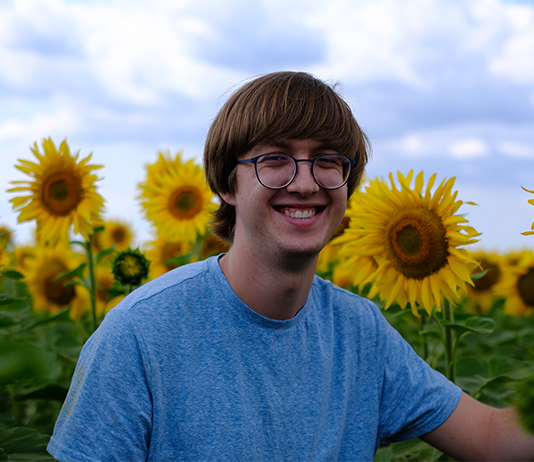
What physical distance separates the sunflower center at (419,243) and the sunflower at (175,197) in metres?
1.73

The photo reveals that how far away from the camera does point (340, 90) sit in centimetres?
242

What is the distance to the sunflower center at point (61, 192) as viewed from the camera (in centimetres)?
336

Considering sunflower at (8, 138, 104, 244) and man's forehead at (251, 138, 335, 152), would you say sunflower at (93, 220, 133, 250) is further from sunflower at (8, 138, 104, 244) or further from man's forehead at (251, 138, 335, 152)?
man's forehead at (251, 138, 335, 152)

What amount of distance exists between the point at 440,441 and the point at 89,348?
1.37m

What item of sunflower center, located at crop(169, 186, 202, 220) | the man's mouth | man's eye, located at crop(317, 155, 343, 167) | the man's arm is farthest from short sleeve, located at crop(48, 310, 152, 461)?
sunflower center, located at crop(169, 186, 202, 220)

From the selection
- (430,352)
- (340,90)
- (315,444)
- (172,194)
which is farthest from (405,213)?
(172,194)

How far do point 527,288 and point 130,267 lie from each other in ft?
10.5

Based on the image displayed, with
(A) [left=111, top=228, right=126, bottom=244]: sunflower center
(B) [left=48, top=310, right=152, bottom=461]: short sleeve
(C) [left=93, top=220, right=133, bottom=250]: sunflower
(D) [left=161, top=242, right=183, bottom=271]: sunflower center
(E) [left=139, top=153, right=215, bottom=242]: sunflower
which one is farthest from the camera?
(A) [left=111, top=228, right=126, bottom=244]: sunflower center

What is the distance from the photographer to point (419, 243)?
2.54m

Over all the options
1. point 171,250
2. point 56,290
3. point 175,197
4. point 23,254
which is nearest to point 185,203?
point 175,197

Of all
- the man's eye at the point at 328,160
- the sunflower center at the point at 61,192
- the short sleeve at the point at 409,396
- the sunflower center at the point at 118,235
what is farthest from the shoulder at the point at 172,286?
the sunflower center at the point at 118,235

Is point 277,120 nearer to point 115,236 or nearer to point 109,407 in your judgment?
point 109,407

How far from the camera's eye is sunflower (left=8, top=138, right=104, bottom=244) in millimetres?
3348

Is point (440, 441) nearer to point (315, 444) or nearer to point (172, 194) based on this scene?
point (315, 444)
